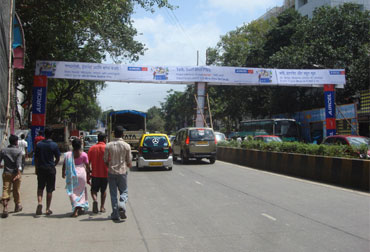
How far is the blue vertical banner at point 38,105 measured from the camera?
19.8 m

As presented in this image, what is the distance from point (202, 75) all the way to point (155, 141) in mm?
9711

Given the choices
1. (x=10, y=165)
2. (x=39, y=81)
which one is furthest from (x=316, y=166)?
(x=39, y=81)

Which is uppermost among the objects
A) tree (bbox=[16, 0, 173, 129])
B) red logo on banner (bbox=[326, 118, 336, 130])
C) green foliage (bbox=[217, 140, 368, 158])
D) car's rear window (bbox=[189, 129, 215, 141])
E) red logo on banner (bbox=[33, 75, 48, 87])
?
tree (bbox=[16, 0, 173, 129])

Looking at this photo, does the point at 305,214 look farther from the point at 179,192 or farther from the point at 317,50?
the point at 317,50

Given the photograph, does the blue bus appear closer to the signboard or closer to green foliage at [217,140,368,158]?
the signboard

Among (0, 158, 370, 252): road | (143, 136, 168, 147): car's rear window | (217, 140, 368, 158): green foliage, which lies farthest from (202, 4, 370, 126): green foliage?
(0, 158, 370, 252): road

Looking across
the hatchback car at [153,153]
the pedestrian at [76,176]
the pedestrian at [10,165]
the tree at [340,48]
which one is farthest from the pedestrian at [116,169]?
the tree at [340,48]

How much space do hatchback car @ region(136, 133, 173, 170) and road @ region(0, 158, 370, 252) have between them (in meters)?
5.27

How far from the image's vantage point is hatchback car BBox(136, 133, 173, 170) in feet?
51.2

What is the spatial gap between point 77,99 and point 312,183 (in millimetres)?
32084

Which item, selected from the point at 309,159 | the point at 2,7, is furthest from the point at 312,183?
the point at 2,7

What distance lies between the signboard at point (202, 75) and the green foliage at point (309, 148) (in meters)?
6.52

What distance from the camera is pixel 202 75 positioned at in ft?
79.8

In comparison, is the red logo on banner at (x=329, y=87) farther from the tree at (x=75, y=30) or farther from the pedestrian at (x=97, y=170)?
the pedestrian at (x=97, y=170)
